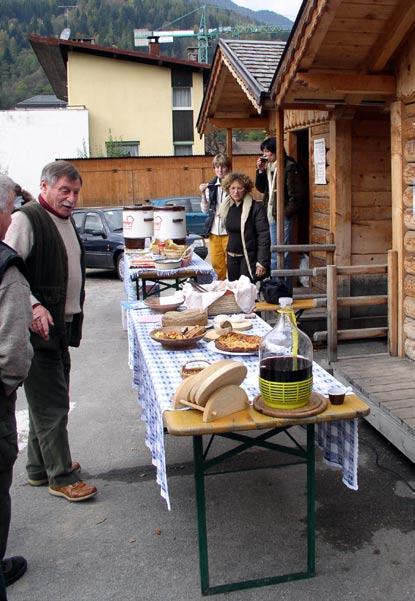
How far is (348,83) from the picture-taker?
6.05 meters

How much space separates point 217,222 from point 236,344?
4.85m

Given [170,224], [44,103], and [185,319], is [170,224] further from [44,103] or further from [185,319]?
[44,103]

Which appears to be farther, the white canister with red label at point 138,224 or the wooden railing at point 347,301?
the white canister with red label at point 138,224

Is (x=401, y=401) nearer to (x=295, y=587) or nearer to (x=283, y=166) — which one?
(x=295, y=587)

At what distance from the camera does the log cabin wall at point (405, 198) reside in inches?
226

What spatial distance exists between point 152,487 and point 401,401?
1.90 metres

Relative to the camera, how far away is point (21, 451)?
524 cm

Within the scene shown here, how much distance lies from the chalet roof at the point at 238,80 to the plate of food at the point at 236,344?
380 centimetres

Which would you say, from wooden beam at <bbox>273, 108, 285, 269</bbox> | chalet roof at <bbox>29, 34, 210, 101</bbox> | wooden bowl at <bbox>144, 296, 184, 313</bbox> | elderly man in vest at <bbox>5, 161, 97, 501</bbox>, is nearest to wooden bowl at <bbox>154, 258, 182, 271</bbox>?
wooden beam at <bbox>273, 108, 285, 269</bbox>

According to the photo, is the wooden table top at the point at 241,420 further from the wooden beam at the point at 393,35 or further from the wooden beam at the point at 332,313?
the wooden beam at the point at 393,35

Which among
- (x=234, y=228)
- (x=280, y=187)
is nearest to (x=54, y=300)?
(x=234, y=228)

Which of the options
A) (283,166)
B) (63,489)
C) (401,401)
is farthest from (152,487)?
(283,166)

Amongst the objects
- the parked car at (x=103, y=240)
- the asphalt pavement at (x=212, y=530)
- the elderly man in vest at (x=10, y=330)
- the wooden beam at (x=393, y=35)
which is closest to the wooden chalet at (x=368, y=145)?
the wooden beam at (x=393, y=35)

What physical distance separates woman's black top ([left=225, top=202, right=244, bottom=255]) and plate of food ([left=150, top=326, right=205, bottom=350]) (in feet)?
10.7
